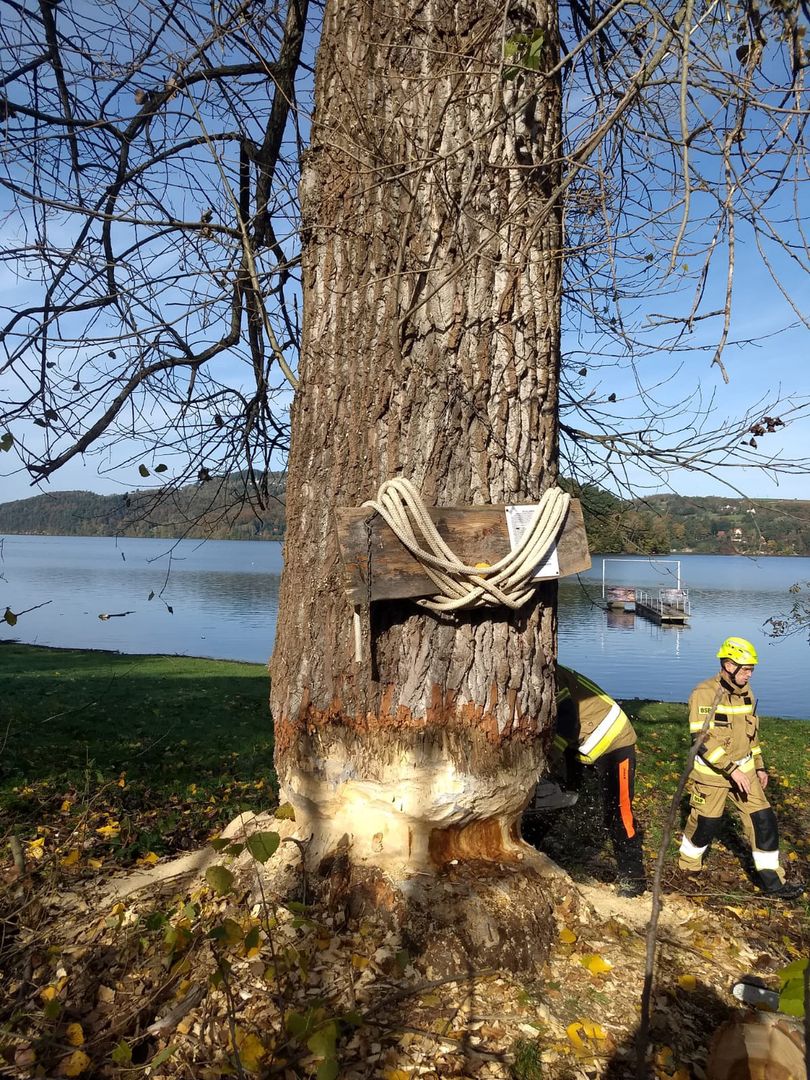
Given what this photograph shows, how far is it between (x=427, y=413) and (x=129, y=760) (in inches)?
240

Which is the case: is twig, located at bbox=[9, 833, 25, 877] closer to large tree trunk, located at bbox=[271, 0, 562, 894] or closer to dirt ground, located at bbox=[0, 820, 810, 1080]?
dirt ground, located at bbox=[0, 820, 810, 1080]

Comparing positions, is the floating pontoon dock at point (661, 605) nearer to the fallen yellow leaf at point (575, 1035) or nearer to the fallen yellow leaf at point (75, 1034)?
the fallen yellow leaf at point (575, 1035)

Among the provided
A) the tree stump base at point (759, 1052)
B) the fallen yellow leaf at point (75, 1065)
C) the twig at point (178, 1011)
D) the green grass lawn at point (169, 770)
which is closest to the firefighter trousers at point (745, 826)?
the green grass lawn at point (169, 770)

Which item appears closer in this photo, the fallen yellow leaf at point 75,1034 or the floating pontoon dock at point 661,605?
the fallen yellow leaf at point 75,1034

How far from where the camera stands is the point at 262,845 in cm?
218

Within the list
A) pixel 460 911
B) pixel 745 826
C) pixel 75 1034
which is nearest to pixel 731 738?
pixel 745 826

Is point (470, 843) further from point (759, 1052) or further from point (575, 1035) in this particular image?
point (759, 1052)

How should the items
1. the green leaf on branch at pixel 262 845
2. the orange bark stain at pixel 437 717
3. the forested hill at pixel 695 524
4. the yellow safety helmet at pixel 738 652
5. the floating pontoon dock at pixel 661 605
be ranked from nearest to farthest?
the green leaf on branch at pixel 262 845 < the orange bark stain at pixel 437 717 < the forested hill at pixel 695 524 < the yellow safety helmet at pixel 738 652 < the floating pontoon dock at pixel 661 605

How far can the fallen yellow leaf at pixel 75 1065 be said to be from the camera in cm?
195

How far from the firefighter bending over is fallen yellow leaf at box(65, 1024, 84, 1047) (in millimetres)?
3332

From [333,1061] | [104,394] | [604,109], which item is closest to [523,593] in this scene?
[333,1061]

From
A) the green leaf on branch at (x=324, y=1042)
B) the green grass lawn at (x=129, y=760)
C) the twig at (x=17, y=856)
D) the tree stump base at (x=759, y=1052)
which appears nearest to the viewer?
the tree stump base at (x=759, y=1052)

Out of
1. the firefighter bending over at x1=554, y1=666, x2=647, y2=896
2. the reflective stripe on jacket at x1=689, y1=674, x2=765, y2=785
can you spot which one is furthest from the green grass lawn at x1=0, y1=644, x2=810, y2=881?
the reflective stripe on jacket at x1=689, y1=674, x2=765, y2=785

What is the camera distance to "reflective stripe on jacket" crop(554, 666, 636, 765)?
4785 millimetres
